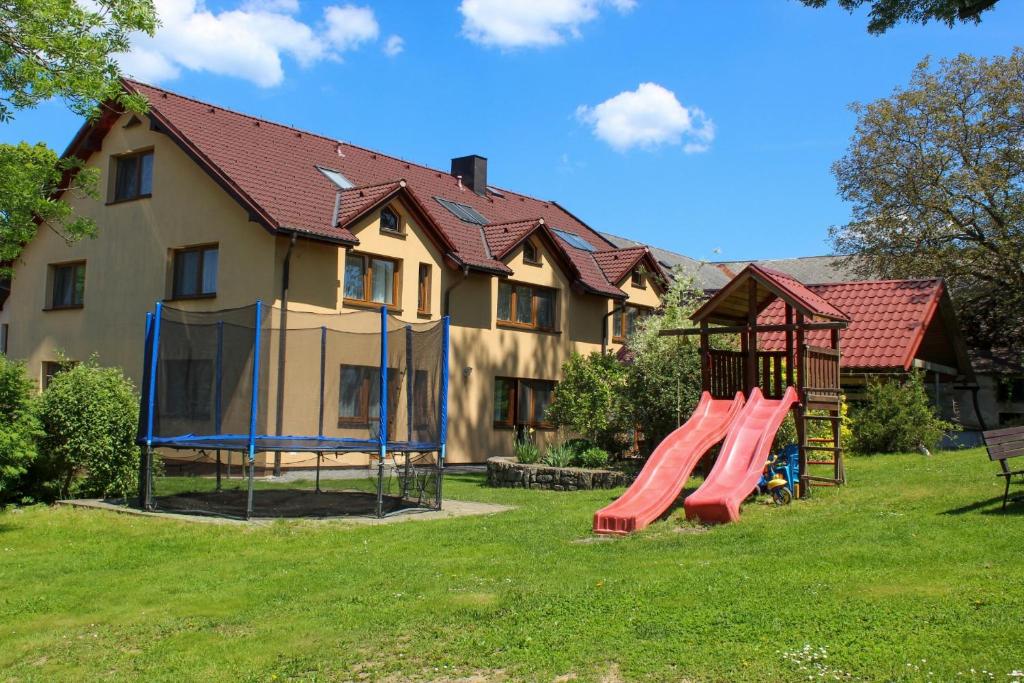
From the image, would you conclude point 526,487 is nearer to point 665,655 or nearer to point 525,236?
point 525,236

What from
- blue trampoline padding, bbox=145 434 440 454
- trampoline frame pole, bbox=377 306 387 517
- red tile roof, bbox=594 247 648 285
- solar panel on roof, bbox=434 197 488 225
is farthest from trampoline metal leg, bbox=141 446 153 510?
red tile roof, bbox=594 247 648 285

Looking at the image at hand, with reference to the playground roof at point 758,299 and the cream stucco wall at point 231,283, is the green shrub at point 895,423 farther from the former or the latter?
the cream stucco wall at point 231,283

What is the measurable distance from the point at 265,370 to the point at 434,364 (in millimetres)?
2614

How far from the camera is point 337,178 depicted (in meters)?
25.5

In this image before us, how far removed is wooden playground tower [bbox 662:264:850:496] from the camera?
14.8m

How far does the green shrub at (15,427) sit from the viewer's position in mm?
13531

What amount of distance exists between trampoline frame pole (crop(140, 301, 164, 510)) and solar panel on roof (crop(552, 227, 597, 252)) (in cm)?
1844

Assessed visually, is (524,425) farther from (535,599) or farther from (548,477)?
(535,599)

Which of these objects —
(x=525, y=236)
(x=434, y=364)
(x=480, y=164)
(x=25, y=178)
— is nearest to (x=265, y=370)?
(x=434, y=364)

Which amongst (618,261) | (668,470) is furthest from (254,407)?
(618,261)

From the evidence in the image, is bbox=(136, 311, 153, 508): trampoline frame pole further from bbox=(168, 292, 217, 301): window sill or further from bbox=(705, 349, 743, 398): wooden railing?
bbox=(705, 349, 743, 398): wooden railing

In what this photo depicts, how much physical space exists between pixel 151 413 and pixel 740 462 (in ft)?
28.0

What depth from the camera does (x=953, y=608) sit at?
22.6ft

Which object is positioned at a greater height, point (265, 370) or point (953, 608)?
point (265, 370)
